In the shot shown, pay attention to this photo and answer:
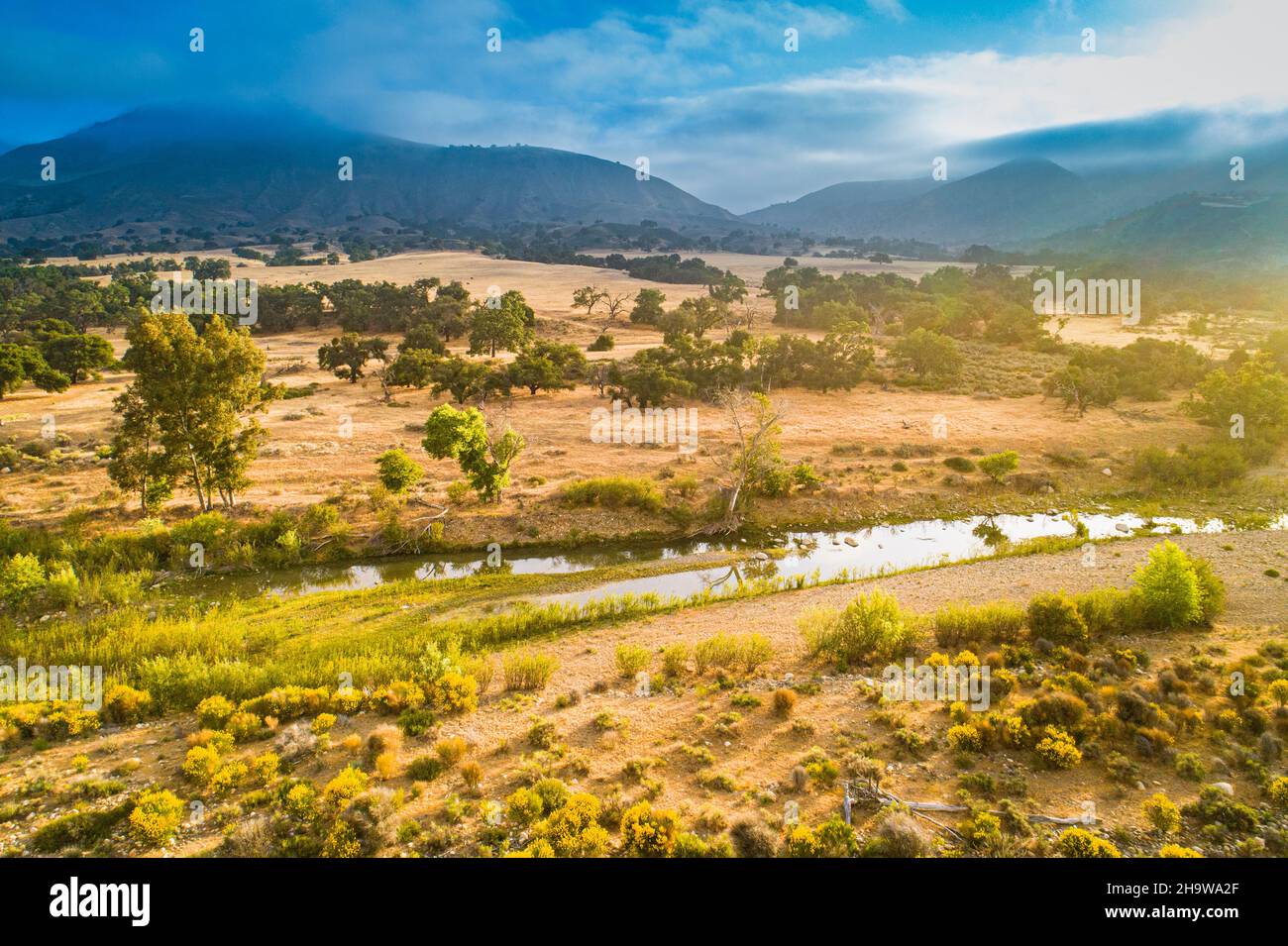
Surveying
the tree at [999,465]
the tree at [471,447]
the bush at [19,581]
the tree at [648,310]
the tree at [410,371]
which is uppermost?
the tree at [648,310]

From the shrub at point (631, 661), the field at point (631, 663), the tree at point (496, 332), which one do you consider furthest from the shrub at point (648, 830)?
the tree at point (496, 332)

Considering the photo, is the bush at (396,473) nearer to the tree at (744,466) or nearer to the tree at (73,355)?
the tree at (744,466)

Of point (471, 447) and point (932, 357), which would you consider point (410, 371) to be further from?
point (932, 357)

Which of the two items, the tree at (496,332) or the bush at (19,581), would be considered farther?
the tree at (496,332)
